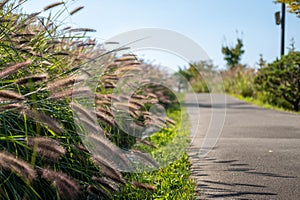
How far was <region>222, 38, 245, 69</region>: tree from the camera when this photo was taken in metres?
27.8

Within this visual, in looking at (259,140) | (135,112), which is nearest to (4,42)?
(135,112)

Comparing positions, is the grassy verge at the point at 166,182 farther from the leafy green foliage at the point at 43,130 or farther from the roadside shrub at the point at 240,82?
the roadside shrub at the point at 240,82

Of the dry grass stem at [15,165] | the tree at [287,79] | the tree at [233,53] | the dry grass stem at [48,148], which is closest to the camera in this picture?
the dry grass stem at [15,165]

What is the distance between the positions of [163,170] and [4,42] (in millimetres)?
1544

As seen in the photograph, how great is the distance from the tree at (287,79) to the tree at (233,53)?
16.0 meters

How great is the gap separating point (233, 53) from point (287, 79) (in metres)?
17.5

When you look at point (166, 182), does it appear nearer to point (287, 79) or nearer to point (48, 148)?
point (48, 148)

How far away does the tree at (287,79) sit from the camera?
10.6 m

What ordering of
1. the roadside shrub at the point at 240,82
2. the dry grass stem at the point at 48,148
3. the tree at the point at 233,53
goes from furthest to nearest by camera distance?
1. the tree at the point at 233,53
2. the roadside shrub at the point at 240,82
3. the dry grass stem at the point at 48,148

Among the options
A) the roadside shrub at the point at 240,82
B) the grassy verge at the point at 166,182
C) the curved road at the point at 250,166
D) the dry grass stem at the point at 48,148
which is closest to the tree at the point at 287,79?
the curved road at the point at 250,166

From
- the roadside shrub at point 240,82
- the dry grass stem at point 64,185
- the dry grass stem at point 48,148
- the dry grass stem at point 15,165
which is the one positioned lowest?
the dry grass stem at point 64,185

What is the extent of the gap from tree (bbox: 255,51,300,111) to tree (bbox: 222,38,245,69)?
15990mm

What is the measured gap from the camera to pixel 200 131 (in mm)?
6625

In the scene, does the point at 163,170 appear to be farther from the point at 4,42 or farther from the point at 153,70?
the point at 153,70
